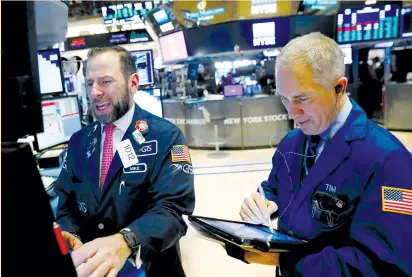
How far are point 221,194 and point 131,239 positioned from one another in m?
3.60

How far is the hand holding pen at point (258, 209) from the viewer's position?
1345mm

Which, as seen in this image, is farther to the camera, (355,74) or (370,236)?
(355,74)

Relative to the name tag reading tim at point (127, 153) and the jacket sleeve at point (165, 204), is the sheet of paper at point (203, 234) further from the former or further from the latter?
the name tag reading tim at point (127, 153)

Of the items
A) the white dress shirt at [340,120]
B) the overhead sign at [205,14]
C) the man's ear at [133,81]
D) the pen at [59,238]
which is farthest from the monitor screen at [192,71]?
the pen at [59,238]

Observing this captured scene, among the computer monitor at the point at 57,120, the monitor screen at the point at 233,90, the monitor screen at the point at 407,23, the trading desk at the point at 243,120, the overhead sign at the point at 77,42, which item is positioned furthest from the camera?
the overhead sign at the point at 77,42

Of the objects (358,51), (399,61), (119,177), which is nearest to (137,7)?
(358,51)

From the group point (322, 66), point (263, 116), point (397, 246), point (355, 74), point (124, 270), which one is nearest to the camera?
point (397, 246)

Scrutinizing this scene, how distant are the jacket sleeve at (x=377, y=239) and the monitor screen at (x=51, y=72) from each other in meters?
2.55

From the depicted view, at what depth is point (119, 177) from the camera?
1.39 metres

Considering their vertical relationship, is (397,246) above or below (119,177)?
below

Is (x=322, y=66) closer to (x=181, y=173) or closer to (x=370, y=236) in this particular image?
(x=370, y=236)

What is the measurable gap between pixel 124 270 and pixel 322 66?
3.37 feet

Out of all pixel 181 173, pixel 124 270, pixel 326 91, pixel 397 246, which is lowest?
Answer: pixel 124 270

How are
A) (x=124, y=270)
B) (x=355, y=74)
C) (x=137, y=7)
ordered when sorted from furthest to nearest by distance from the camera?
1. (x=137, y=7)
2. (x=355, y=74)
3. (x=124, y=270)
